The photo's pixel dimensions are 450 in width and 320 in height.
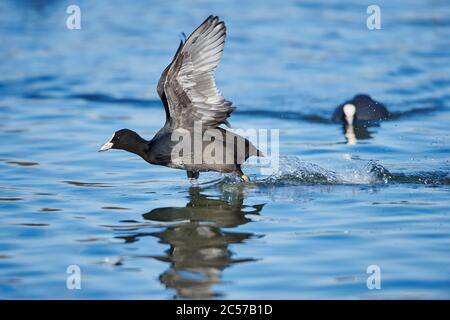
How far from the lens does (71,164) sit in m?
8.16

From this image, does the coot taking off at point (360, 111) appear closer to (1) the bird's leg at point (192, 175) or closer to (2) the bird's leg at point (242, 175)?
(2) the bird's leg at point (242, 175)

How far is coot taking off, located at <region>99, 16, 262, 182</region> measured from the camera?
249 inches

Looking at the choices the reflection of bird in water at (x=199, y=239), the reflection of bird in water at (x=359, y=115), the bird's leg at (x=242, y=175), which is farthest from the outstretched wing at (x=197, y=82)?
the reflection of bird in water at (x=359, y=115)

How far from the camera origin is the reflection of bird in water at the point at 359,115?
31.6 ft

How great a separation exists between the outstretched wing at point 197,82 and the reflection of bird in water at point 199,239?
66 centimetres

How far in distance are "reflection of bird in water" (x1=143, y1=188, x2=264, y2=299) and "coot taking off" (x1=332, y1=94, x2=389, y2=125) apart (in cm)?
302

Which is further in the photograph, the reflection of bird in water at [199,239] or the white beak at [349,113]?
the white beak at [349,113]

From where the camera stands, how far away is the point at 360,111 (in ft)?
32.7

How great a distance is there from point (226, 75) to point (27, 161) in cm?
437

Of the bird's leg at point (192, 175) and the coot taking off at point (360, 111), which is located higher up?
the coot taking off at point (360, 111)

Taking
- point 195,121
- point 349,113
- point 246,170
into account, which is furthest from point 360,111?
point 195,121

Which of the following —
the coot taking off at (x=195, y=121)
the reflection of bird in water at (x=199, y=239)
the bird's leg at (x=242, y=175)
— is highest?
the coot taking off at (x=195, y=121)
